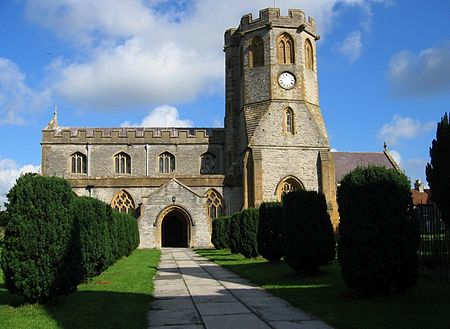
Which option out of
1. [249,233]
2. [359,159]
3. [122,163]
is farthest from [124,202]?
[359,159]

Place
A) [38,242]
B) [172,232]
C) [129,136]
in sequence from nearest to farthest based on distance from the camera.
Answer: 1. [38,242]
2. [172,232]
3. [129,136]

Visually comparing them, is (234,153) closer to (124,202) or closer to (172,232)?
(172,232)

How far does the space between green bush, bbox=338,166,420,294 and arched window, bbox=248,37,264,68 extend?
2928 cm

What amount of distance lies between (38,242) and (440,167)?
11108 mm

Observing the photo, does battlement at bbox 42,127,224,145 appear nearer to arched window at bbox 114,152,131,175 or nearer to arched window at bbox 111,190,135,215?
arched window at bbox 114,152,131,175

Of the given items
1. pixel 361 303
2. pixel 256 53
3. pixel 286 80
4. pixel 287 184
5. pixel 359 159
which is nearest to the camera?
pixel 361 303

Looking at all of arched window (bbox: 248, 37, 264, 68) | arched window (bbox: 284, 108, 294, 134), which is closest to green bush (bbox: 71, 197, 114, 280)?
arched window (bbox: 284, 108, 294, 134)

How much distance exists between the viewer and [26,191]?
1093 centimetres

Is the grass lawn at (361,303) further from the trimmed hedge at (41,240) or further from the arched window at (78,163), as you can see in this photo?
the arched window at (78,163)

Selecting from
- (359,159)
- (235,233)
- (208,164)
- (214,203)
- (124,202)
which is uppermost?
(359,159)

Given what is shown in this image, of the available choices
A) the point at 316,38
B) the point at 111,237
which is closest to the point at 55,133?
the point at 316,38

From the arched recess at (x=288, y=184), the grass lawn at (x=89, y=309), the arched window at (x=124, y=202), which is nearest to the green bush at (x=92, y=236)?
the grass lawn at (x=89, y=309)

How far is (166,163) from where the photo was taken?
45281 millimetres

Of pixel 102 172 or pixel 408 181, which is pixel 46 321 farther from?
pixel 102 172
